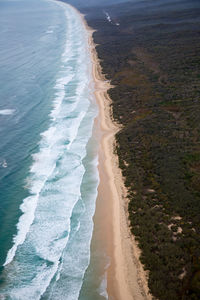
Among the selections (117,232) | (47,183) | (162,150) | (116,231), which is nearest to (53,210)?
(47,183)

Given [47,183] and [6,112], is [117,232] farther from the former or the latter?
[6,112]

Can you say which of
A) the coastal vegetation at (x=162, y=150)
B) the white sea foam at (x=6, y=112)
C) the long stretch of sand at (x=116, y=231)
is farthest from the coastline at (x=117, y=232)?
the white sea foam at (x=6, y=112)

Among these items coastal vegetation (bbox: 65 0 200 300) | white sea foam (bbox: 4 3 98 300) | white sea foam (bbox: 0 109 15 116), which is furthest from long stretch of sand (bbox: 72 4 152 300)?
white sea foam (bbox: 0 109 15 116)

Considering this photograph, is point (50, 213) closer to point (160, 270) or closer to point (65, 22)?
point (160, 270)

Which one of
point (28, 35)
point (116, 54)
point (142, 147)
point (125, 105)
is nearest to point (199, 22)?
point (116, 54)

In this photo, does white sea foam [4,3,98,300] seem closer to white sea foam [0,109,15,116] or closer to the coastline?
the coastline

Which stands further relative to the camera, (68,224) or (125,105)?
(125,105)

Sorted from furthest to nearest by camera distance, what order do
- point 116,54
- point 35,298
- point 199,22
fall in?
point 199,22 < point 116,54 < point 35,298
